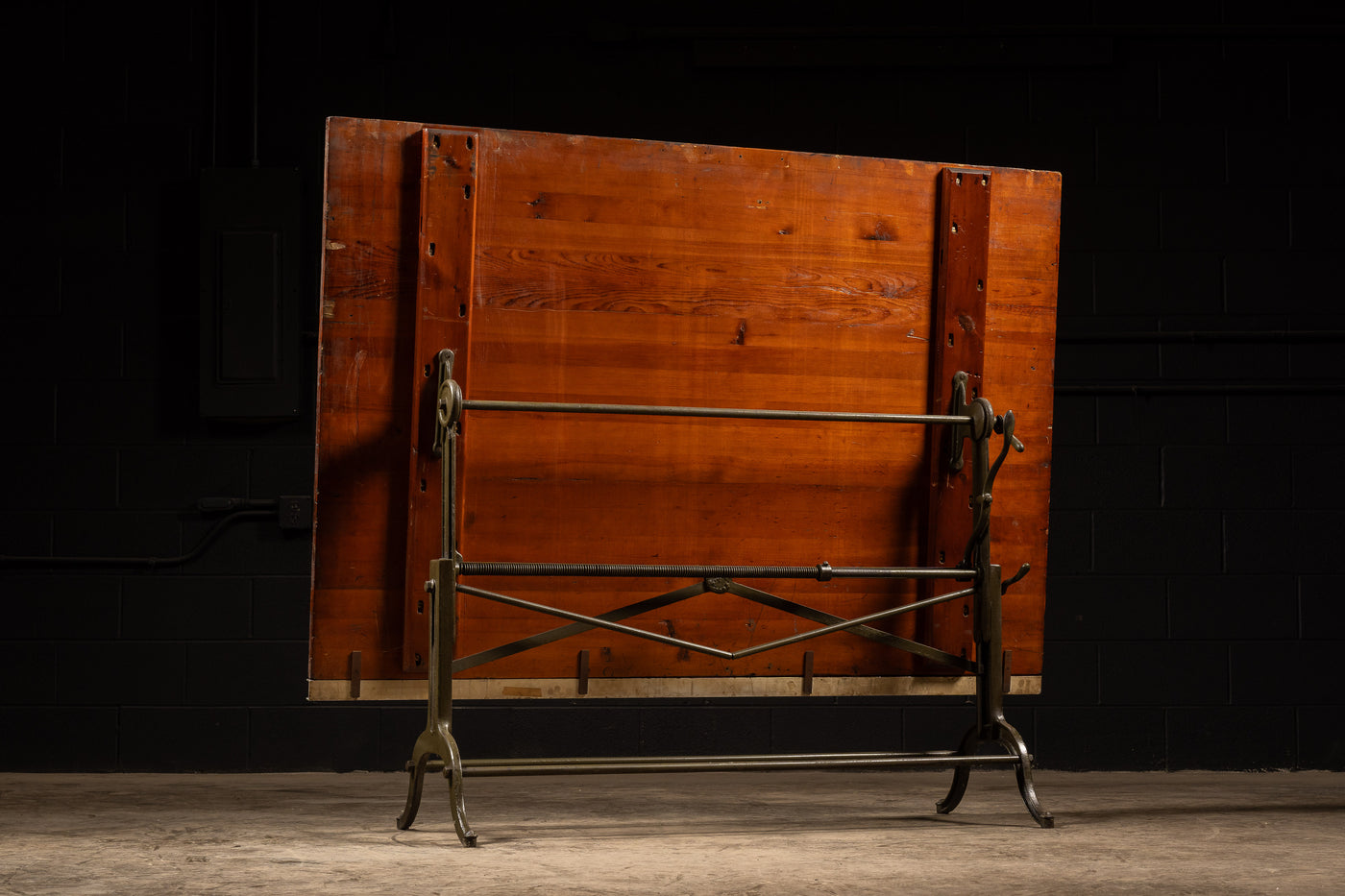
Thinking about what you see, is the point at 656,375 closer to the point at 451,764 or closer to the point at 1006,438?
the point at 1006,438

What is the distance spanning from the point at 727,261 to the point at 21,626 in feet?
8.80

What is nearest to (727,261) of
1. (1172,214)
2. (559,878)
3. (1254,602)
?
(559,878)

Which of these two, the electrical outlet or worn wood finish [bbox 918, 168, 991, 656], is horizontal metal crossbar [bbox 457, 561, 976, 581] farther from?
the electrical outlet

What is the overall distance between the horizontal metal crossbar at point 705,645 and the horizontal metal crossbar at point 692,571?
1.8 inches

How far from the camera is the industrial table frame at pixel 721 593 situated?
2389mm

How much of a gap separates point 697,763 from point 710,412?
723mm

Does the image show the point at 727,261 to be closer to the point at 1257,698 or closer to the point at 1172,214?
the point at 1172,214

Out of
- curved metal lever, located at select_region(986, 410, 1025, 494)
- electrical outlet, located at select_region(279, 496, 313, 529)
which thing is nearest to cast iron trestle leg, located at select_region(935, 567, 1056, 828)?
curved metal lever, located at select_region(986, 410, 1025, 494)

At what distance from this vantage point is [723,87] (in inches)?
159

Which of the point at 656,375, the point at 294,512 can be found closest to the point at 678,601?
the point at 656,375

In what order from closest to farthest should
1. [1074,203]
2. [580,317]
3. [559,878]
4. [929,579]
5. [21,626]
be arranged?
[559,878] → [580,317] → [929,579] → [21,626] → [1074,203]

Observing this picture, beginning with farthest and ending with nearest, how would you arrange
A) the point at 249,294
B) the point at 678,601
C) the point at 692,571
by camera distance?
1. the point at 249,294
2. the point at 678,601
3. the point at 692,571

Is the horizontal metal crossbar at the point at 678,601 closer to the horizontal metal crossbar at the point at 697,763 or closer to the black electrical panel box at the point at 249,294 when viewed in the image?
the horizontal metal crossbar at the point at 697,763

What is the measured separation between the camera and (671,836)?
2586mm
